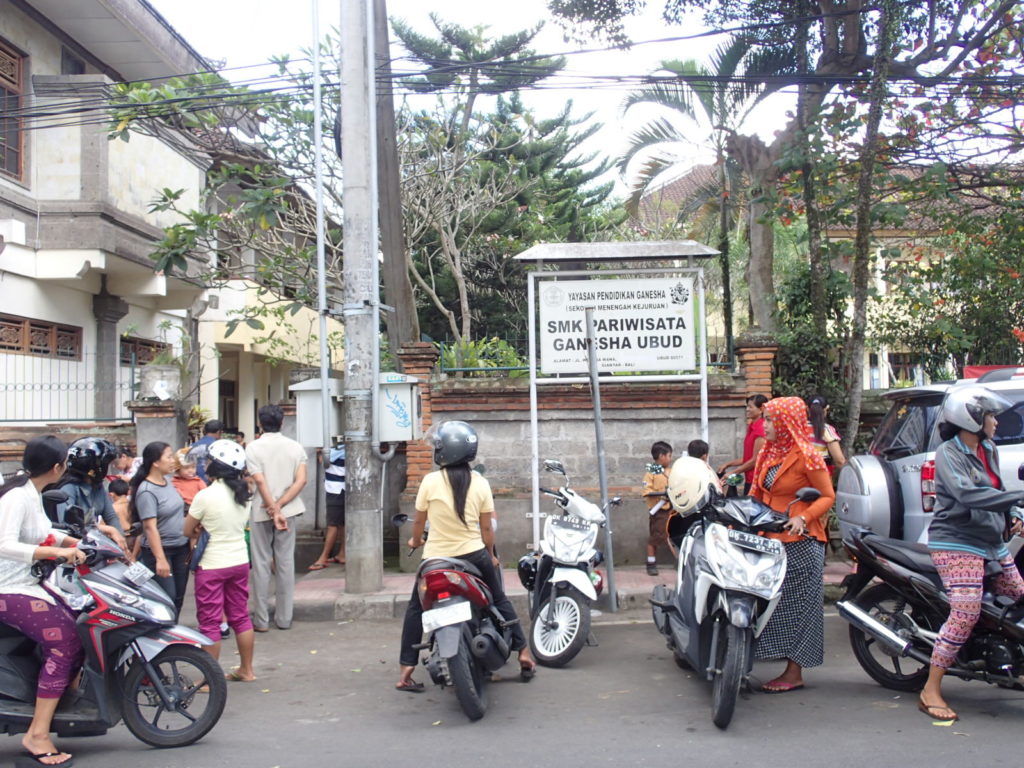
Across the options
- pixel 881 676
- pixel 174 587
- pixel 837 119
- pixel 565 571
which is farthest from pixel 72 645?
pixel 837 119

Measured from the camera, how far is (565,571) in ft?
20.5

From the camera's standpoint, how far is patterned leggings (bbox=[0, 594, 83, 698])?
439 cm

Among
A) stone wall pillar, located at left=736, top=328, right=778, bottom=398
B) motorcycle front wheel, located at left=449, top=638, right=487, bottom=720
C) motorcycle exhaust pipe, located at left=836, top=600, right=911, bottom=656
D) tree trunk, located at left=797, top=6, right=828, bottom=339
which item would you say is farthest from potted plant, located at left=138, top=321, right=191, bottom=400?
motorcycle exhaust pipe, located at left=836, top=600, right=911, bottom=656

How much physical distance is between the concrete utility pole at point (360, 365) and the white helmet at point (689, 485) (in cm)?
315

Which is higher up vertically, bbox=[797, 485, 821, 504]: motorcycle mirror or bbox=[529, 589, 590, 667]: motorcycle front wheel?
bbox=[797, 485, 821, 504]: motorcycle mirror

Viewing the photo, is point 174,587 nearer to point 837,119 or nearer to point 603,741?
point 603,741

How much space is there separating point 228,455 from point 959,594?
14.0 feet

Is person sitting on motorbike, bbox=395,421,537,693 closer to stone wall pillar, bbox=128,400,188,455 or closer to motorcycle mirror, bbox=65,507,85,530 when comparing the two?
motorcycle mirror, bbox=65,507,85,530

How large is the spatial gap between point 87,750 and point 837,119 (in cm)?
985

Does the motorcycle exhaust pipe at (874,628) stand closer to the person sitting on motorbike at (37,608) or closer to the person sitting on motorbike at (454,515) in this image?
the person sitting on motorbike at (454,515)

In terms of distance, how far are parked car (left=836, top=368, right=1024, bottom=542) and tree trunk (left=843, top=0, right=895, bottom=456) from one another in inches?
95.0

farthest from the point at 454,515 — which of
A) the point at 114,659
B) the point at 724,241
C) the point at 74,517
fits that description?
the point at 724,241

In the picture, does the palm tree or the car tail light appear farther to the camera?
the palm tree

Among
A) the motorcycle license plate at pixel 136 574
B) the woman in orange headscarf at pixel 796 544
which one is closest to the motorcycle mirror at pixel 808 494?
the woman in orange headscarf at pixel 796 544
